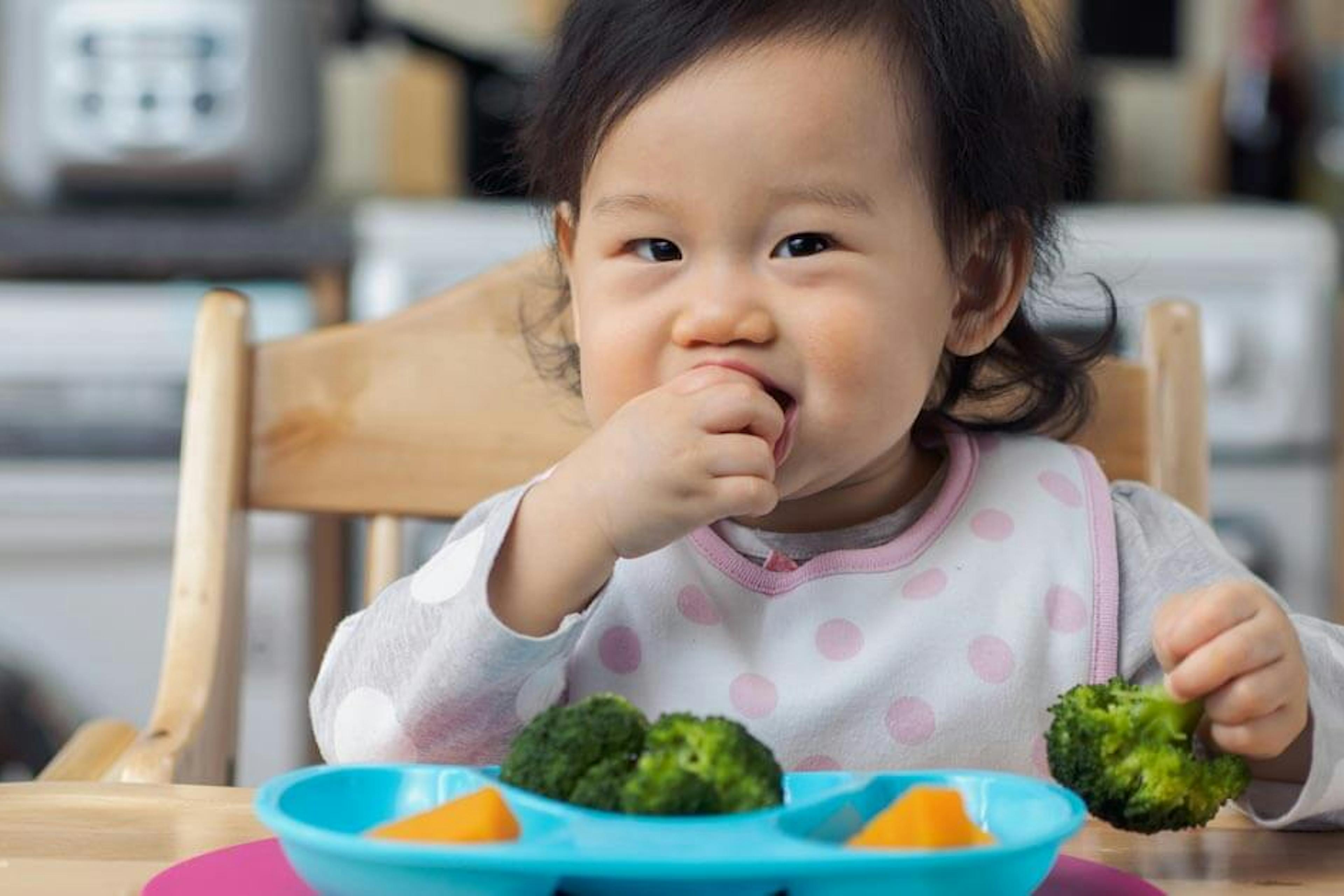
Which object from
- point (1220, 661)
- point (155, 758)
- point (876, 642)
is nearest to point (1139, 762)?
point (1220, 661)

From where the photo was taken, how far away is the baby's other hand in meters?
0.73

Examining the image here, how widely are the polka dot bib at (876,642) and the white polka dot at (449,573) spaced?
0.39 ft

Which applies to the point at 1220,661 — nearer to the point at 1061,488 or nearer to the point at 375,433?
the point at 1061,488

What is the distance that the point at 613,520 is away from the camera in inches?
33.5

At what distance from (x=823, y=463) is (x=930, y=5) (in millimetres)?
231

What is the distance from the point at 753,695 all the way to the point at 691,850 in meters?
0.38

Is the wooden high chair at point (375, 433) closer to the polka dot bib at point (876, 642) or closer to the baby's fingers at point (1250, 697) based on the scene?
the polka dot bib at point (876, 642)

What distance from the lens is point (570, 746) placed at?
2.09ft

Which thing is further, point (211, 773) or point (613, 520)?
Answer: point (211, 773)

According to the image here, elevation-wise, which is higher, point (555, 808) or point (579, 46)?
point (579, 46)

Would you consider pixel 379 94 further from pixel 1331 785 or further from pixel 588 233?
pixel 1331 785

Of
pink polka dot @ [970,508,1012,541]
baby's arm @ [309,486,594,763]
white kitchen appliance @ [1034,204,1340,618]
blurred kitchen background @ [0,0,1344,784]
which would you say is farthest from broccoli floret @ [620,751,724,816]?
white kitchen appliance @ [1034,204,1340,618]

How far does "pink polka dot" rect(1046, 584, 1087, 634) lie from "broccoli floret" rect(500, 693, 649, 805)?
394 millimetres

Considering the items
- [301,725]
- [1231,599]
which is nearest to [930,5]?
[1231,599]
